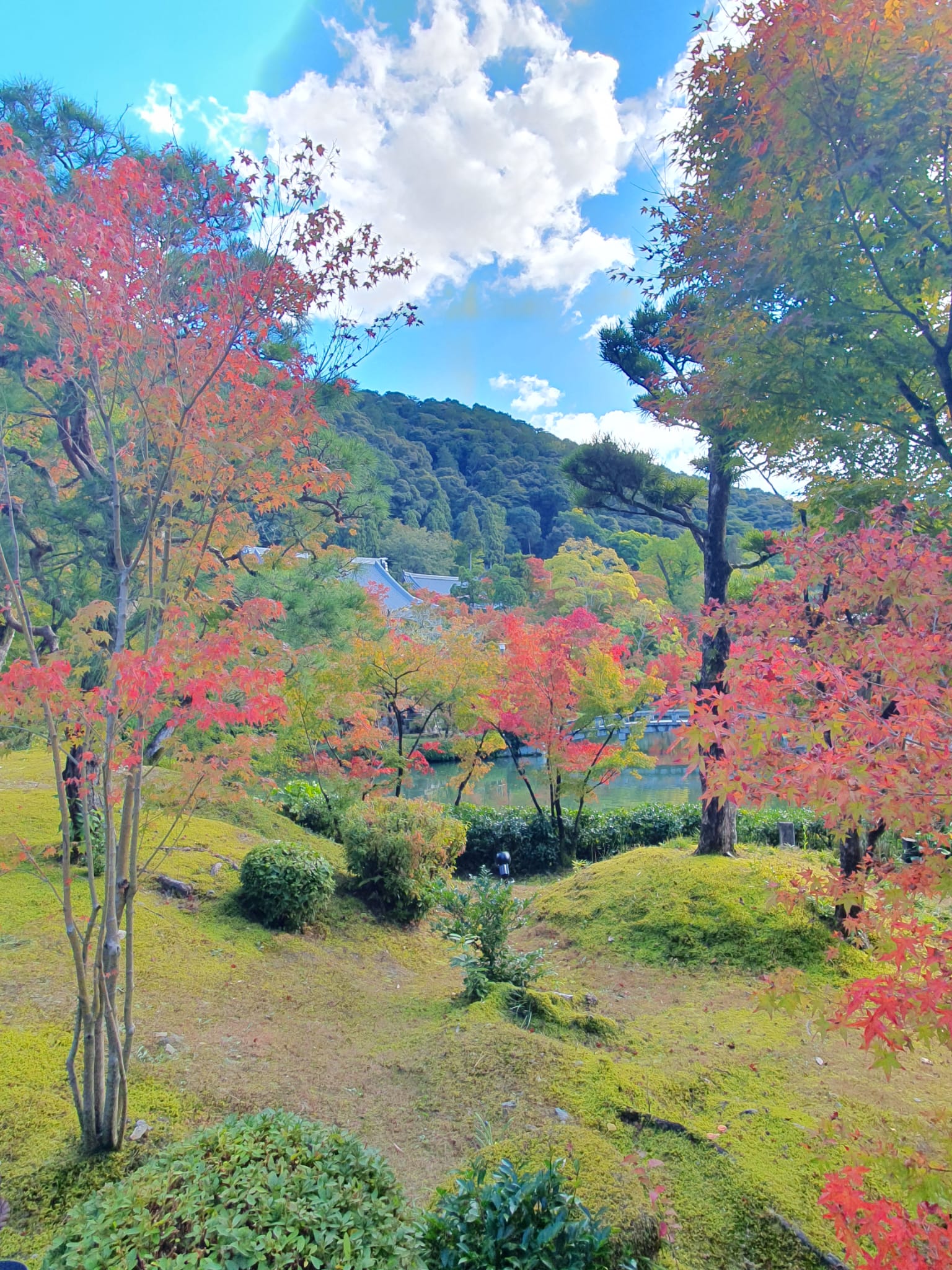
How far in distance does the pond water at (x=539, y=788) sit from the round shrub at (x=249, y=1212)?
998 cm

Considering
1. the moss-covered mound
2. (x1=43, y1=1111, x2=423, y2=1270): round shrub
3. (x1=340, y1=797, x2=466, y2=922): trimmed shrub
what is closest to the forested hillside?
(x1=340, y1=797, x2=466, y2=922): trimmed shrub

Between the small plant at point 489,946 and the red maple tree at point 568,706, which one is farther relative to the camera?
the red maple tree at point 568,706

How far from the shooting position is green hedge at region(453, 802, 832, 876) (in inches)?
355

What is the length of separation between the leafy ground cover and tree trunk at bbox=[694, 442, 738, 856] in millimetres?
658

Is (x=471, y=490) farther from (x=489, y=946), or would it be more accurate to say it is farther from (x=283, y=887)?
(x=489, y=946)

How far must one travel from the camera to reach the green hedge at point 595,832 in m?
9.02

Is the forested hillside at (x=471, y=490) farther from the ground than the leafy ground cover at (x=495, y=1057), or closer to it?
farther from the ground

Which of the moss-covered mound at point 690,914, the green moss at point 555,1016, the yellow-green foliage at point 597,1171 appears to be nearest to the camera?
the yellow-green foliage at point 597,1171

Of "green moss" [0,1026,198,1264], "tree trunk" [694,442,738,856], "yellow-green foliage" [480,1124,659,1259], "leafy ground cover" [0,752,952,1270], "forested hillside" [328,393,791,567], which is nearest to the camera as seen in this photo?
"yellow-green foliage" [480,1124,659,1259]

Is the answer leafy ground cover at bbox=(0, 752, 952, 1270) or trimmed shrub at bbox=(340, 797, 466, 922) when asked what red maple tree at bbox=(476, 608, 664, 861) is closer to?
trimmed shrub at bbox=(340, 797, 466, 922)

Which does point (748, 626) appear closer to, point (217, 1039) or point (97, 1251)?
point (97, 1251)

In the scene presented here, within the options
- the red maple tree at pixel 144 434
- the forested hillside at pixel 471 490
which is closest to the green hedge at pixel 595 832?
the red maple tree at pixel 144 434

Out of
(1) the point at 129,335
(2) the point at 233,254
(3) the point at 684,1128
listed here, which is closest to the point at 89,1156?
(3) the point at 684,1128

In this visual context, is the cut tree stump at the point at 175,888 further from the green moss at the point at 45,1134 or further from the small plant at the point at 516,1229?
the small plant at the point at 516,1229
